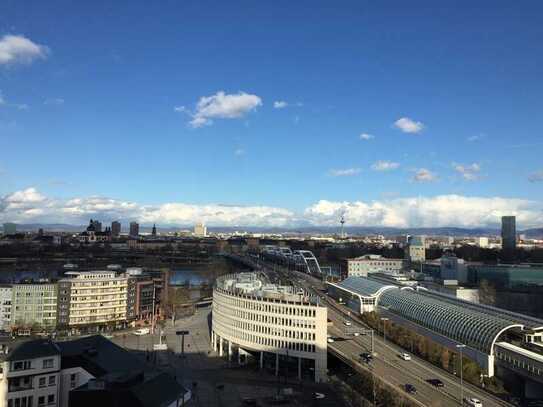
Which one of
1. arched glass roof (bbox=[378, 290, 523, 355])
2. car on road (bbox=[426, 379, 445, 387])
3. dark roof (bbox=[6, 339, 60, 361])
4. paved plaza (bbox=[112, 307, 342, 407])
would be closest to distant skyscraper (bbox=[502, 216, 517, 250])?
arched glass roof (bbox=[378, 290, 523, 355])

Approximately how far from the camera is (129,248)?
189 meters

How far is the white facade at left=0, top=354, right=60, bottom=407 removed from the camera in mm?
20047

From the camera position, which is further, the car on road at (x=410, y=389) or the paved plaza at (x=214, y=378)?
the paved plaza at (x=214, y=378)

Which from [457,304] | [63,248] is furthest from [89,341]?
[63,248]

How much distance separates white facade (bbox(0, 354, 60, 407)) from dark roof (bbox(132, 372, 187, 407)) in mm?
4855

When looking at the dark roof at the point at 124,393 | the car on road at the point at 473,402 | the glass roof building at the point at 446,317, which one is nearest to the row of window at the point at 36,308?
the glass roof building at the point at 446,317

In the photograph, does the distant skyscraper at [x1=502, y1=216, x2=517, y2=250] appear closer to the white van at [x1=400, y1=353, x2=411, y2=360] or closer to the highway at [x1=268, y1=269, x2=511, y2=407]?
the highway at [x1=268, y1=269, x2=511, y2=407]

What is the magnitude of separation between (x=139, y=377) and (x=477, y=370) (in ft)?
67.6

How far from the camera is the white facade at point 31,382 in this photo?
20.0m

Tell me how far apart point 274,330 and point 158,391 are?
1828 centimetres

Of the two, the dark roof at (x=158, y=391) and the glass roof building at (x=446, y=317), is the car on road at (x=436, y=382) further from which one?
the dark roof at (x=158, y=391)

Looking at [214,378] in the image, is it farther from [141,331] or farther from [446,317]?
[141,331]

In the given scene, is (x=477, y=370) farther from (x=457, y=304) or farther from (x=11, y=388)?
(x=11, y=388)

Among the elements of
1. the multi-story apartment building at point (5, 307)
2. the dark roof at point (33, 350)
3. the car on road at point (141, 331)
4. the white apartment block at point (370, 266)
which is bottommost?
the car on road at point (141, 331)
